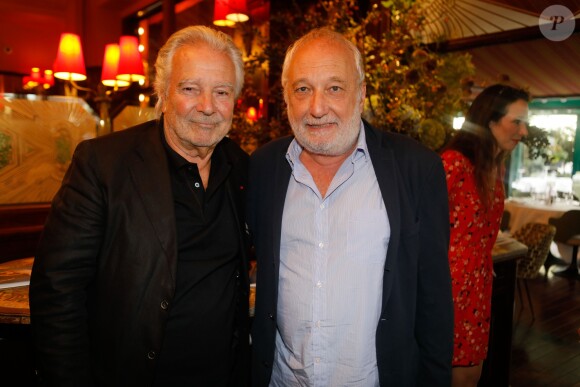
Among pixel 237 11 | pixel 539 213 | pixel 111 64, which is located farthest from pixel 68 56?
pixel 539 213

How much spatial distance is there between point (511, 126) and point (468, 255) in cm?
71

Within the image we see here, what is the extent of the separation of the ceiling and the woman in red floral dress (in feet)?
3.32

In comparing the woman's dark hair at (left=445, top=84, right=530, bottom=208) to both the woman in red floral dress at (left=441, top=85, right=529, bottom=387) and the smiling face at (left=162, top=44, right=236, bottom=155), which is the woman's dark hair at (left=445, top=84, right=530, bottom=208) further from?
the smiling face at (left=162, top=44, right=236, bottom=155)

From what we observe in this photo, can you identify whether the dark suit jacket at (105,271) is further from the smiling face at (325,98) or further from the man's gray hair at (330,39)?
the man's gray hair at (330,39)

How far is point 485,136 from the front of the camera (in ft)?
7.51

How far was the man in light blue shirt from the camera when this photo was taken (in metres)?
1.53

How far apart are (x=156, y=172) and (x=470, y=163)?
1.51 metres

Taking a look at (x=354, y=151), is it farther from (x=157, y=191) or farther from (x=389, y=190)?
(x=157, y=191)

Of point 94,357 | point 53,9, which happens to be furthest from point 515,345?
point 53,9

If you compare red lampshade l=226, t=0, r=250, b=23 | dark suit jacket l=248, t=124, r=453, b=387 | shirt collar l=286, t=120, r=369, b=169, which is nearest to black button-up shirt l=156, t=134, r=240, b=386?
dark suit jacket l=248, t=124, r=453, b=387

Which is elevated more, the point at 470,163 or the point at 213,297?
the point at 470,163

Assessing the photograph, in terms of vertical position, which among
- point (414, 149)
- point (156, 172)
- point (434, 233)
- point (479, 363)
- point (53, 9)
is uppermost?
point (53, 9)

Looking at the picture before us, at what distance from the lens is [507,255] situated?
268 centimetres

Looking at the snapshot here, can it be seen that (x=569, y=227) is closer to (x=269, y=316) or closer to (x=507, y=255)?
(x=507, y=255)
